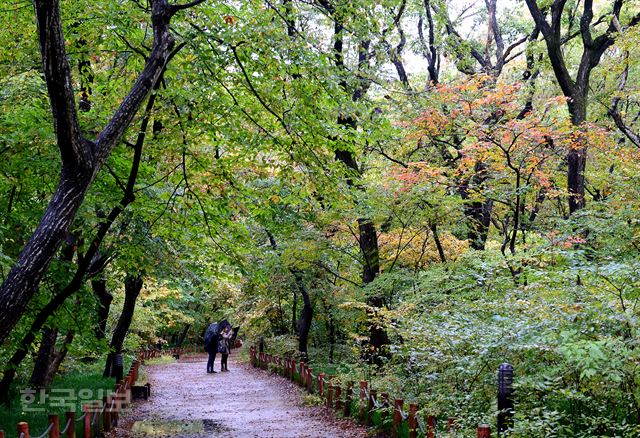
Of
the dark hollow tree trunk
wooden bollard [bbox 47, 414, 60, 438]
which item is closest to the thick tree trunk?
wooden bollard [bbox 47, 414, 60, 438]

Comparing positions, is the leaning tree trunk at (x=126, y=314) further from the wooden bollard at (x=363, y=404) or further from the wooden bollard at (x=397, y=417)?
the wooden bollard at (x=397, y=417)

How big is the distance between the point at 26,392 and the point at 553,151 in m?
12.7

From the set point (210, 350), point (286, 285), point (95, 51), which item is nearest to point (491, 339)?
point (95, 51)

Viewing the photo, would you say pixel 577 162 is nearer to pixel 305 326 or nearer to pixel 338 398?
pixel 338 398

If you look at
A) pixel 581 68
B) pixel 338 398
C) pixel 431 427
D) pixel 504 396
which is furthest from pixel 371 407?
pixel 581 68

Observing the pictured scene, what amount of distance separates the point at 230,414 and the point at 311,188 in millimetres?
5711

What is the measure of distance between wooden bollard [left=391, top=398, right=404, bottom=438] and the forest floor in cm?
119

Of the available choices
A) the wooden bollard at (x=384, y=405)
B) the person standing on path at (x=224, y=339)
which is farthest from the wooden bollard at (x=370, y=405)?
the person standing on path at (x=224, y=339)

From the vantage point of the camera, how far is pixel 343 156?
46.9 ft

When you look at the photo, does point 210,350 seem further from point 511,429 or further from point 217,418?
point 511,429

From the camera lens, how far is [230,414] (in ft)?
40.8

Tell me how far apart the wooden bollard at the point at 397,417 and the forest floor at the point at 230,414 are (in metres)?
1.19

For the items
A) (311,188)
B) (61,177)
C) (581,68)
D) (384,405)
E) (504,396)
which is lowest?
(384,405)

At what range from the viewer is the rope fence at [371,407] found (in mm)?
7293
